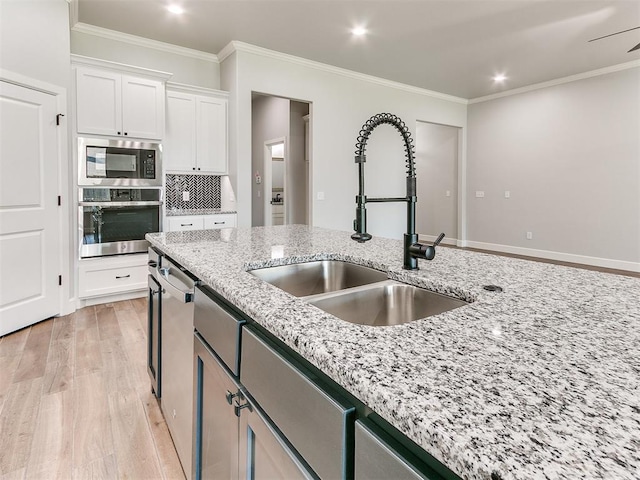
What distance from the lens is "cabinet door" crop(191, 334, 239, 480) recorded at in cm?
99

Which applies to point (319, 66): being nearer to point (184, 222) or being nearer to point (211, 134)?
point (211, 134)

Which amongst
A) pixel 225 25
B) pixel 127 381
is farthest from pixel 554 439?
pixel 225 25

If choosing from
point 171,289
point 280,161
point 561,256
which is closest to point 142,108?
point 171,289

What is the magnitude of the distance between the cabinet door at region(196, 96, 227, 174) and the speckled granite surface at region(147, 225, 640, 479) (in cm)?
381

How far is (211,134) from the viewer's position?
15.3ft

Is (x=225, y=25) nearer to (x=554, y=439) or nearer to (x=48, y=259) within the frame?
(x=48, y=259)

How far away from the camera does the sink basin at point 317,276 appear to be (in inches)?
56.1

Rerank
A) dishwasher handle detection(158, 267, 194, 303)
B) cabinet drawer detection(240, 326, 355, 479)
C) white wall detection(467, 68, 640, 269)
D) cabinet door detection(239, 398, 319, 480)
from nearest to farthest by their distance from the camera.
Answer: cabinet drawer detection(240, 326, 355, 479), cabinet door detection(239, 398, 319, 480), dishwasher handle detection(158, 267, 194, 303), white wall detection(467, 68, 640, 269)

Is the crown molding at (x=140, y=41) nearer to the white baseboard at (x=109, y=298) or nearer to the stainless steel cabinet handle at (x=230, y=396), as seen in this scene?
the white baseboard at (x=109, y=298)

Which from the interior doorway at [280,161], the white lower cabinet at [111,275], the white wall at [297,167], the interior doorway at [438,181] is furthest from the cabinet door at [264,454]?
the interior doorway at [438,181]

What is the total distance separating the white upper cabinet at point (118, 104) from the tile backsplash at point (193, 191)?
2.31 ft

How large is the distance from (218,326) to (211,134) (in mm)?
4063

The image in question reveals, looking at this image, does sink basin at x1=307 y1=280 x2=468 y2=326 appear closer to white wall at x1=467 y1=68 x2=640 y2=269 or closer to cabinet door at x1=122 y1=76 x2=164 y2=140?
cabinet door at x1=122 y1=76 x2=164 y2=140

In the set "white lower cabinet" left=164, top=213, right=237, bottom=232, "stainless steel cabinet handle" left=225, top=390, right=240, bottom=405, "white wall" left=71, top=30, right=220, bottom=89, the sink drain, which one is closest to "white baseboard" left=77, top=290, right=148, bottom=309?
"white lower cabinet" left=164, top=213, right=237, bottom=232
